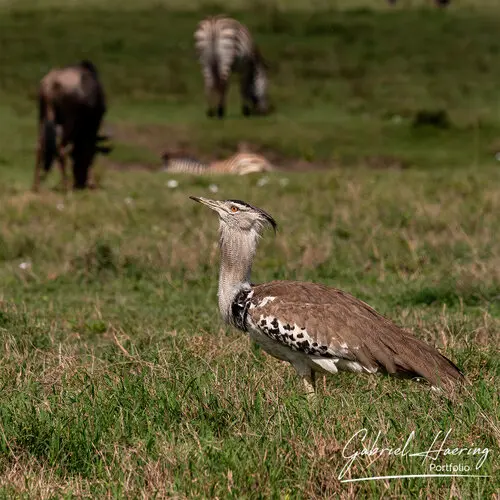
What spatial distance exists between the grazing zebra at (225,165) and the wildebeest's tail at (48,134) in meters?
2.78

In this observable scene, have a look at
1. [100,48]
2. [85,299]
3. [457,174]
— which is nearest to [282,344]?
[85,299]

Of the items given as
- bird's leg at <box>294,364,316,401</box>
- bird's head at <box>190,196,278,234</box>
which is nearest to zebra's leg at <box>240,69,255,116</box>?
bird's head at <box>190,196,278,234</box>

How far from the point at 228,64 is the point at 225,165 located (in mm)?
7824

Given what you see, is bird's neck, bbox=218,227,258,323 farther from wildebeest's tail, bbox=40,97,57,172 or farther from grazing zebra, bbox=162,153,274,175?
grazing zebra, bbox=162,153,274,175

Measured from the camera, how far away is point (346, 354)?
273 inches

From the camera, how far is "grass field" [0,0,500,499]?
230 inches

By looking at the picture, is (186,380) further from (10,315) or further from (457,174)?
(457,174)

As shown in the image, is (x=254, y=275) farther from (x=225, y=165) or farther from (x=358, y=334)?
(x=225, y=165)

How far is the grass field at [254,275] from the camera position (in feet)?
19.1

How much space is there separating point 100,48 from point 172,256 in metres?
21.6

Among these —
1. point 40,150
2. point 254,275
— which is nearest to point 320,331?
point 254,275

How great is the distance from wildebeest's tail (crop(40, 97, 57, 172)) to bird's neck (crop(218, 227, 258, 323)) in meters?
11.9
